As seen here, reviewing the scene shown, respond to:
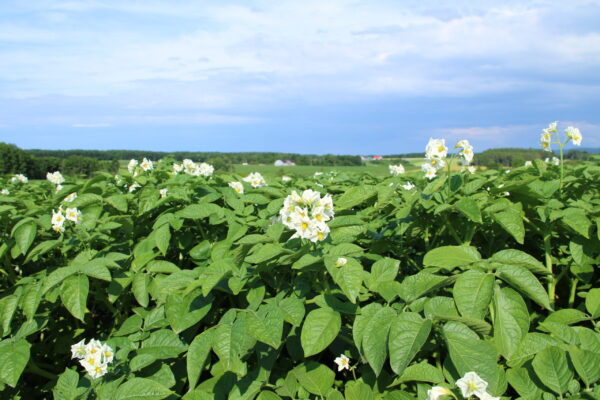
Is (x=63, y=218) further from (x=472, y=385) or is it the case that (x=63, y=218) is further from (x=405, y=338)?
(x=472, y=385)

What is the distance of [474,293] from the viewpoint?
144 cm

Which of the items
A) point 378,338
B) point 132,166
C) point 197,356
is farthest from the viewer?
point 132,166

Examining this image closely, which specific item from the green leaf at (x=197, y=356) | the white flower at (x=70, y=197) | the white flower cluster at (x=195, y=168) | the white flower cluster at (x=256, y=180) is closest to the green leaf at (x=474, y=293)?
the green leaf at (x=197, y=356)

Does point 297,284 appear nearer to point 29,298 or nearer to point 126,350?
point 126,350

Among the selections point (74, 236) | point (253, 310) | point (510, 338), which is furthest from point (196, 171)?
point (510, 338)

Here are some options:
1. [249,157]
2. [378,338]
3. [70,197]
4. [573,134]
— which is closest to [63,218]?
[70,197]

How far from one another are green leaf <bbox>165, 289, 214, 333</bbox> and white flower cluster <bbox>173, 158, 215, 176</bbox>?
241 cm

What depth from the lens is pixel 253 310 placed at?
1638 millimetres

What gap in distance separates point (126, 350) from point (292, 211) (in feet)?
3.20

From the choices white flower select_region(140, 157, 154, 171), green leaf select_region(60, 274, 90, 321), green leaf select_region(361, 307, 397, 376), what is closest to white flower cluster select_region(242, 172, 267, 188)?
white flower select_region(140, 157, 154, 171)

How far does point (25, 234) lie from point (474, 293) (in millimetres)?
2564

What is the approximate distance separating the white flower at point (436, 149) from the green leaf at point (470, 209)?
64 centimetres

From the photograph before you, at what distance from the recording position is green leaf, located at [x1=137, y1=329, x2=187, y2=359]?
72.9 inches

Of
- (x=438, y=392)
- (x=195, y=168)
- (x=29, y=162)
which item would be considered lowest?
(x=438, y=392)
